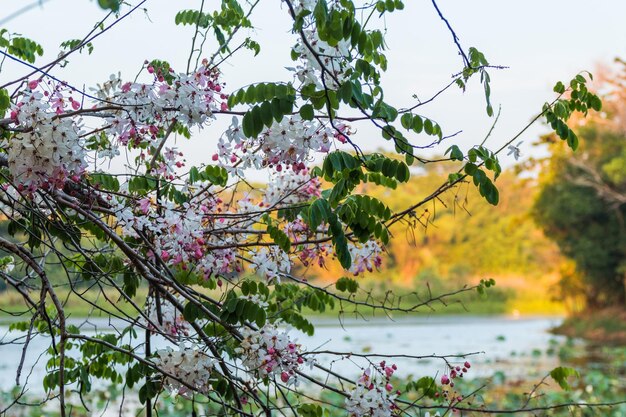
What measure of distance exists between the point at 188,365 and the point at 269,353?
15 centimetres

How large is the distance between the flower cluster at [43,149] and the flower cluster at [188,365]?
0.39 meters

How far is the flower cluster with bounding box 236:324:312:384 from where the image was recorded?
171cm

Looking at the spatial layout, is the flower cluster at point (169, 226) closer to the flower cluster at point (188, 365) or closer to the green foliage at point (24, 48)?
the flower cluster at point (188, 365)

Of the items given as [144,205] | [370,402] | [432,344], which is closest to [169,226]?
[144,205]

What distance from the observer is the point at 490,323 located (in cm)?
2181

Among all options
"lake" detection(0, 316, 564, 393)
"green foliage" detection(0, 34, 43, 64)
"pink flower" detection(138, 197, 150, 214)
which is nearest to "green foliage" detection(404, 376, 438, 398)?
"pink flower" detection(138, 197, 150, 214)

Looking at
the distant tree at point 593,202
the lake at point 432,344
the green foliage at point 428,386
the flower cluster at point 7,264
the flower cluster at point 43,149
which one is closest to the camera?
the flower cluster at point 43,149

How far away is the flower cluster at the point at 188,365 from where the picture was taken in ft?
5.54

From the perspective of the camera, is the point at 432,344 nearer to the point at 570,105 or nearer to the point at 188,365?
the point at 570,105

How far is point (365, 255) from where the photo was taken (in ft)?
7.74

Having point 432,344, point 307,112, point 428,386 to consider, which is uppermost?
point 432,344

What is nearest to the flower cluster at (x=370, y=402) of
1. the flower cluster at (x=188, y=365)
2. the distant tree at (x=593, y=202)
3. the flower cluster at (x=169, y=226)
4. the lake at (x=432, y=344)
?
the flower cluster at (x=188, y=365)

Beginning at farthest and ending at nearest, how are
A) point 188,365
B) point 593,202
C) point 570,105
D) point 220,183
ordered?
point 593,202 → point 220,183 → point 570,105 → point 188,365

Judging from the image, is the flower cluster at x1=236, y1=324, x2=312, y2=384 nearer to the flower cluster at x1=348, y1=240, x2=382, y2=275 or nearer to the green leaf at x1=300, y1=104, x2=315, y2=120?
the green leaf at x1=300, y1=104, x2=315, y2=120
